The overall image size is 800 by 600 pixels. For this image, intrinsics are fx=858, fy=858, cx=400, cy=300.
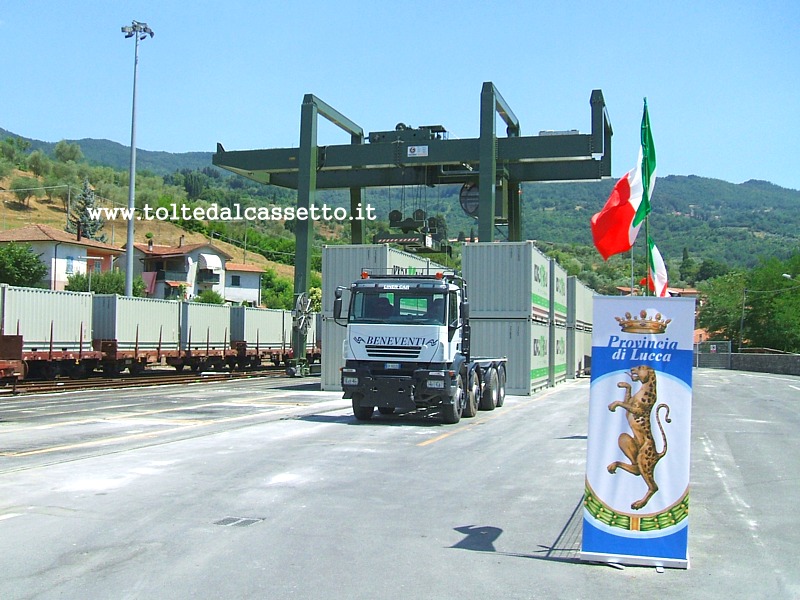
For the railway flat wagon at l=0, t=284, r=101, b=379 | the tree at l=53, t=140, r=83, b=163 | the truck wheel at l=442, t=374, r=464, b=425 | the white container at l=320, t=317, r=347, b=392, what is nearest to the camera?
the truck wheel at l=442, t=374, r=464, b=425

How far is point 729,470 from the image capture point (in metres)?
11.7

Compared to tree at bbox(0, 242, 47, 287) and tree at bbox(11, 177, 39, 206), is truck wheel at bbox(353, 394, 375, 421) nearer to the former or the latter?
tree at bbox(0, 242, 47, 287)

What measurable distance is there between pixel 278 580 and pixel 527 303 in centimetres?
1962

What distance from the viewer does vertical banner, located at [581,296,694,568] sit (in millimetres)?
6410

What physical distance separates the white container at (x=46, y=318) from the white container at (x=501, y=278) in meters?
15.3

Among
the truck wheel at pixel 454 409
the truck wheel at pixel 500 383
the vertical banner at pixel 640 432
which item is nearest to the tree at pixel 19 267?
the truck wheel at pixel 500 383

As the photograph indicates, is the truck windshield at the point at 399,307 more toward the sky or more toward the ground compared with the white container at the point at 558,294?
more toward the ground

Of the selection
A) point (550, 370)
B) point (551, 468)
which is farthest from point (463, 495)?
point (550, 370)

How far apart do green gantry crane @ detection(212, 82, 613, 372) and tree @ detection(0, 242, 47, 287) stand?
27.1m

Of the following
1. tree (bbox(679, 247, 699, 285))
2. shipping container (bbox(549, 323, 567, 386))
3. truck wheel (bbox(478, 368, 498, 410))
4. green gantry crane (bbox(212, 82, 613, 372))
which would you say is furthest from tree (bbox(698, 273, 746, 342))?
truck wheel (bbox(478, 368, 498, 410))

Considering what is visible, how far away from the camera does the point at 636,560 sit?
254 inches

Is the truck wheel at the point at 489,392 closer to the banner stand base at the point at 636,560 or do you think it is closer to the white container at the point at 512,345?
the white container at the point at 512,345

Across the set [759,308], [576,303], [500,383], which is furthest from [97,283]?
[759,308]

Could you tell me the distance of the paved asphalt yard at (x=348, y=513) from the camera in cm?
606
